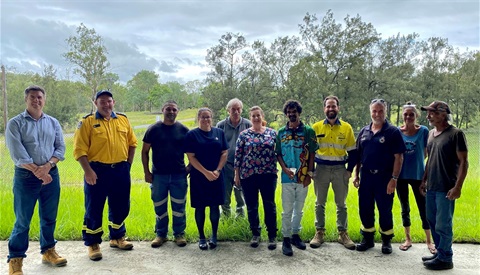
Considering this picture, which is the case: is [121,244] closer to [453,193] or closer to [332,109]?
[332,109]

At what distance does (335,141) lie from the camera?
154 inches

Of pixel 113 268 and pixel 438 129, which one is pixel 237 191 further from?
pixel 438 129

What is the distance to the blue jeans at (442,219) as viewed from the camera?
130 inches

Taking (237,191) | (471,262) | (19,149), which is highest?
(19,149)

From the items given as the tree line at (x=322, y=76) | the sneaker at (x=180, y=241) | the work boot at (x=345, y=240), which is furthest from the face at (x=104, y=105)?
the tree line at (x=322, y=76)

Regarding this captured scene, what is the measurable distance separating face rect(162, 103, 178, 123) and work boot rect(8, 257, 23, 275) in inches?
78.9

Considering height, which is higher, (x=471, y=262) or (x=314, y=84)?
(x=314, y=84)

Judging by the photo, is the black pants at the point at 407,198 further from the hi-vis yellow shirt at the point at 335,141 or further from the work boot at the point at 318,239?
the work boot at the point at 318,239

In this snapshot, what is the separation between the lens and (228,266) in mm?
3465

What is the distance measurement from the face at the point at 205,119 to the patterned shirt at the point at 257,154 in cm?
41

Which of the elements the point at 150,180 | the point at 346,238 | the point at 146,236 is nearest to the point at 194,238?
the point at 146,236

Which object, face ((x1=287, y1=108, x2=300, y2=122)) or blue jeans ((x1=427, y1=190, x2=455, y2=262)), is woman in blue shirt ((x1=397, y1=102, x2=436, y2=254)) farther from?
face ((x1=287, y1=108, x2=300, y2=122))

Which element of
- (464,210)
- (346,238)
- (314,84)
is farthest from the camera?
(314,84)

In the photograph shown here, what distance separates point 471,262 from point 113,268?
3.64m
